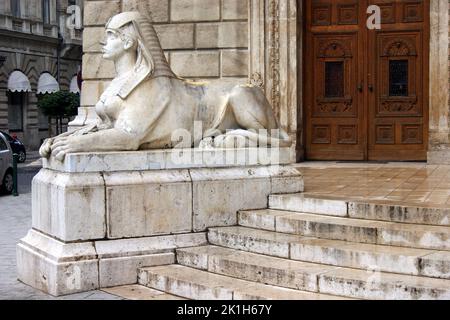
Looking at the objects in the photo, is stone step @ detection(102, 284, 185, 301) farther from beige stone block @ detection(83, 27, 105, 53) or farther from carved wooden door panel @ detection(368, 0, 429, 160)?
beige stone block @ detection(83, 27, 105, 53)

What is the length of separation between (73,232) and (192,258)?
1105 millimetres

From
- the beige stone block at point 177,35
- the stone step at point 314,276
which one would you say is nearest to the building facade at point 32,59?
the beige stone block at point 177,35

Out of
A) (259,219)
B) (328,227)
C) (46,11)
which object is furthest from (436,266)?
(46,11)

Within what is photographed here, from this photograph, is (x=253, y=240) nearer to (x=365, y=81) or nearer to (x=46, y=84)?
(x=365, y=81)

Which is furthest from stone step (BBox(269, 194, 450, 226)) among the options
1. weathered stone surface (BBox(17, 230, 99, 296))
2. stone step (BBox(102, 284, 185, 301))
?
weathered stone surface (BBox(17, 230, 99, 296))

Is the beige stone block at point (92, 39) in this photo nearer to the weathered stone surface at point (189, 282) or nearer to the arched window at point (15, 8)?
the weathered stone surface at point (189, 282)

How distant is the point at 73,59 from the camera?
146 feet

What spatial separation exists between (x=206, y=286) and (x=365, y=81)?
7.50 m

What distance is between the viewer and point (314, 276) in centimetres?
614

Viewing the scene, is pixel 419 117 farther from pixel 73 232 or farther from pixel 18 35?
pixel 18 35

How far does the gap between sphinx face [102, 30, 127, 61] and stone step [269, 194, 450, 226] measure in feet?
6.94

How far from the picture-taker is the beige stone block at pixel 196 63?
43.2ft

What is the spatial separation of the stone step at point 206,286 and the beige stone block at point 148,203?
0.41 meters
